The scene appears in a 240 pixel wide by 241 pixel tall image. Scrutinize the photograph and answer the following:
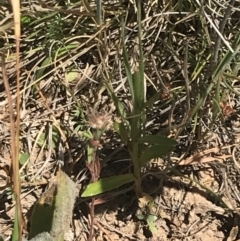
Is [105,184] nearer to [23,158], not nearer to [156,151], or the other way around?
[156,151]

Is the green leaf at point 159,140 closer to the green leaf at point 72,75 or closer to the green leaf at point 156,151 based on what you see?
the green leaf at point 156,151

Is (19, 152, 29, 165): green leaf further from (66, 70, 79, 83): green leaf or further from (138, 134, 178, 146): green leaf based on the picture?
(138, 134, 178, 146): green leaf

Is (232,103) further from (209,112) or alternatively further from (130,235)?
(130,235)

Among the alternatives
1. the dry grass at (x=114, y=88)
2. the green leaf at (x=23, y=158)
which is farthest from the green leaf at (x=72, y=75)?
the green leaf at (x=23, y=158)

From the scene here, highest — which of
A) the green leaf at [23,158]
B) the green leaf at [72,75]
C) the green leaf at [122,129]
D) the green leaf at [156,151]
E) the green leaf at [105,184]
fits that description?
the green leaf at [72,75]

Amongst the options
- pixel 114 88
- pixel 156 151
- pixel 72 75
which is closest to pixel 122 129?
pixel 156 151
